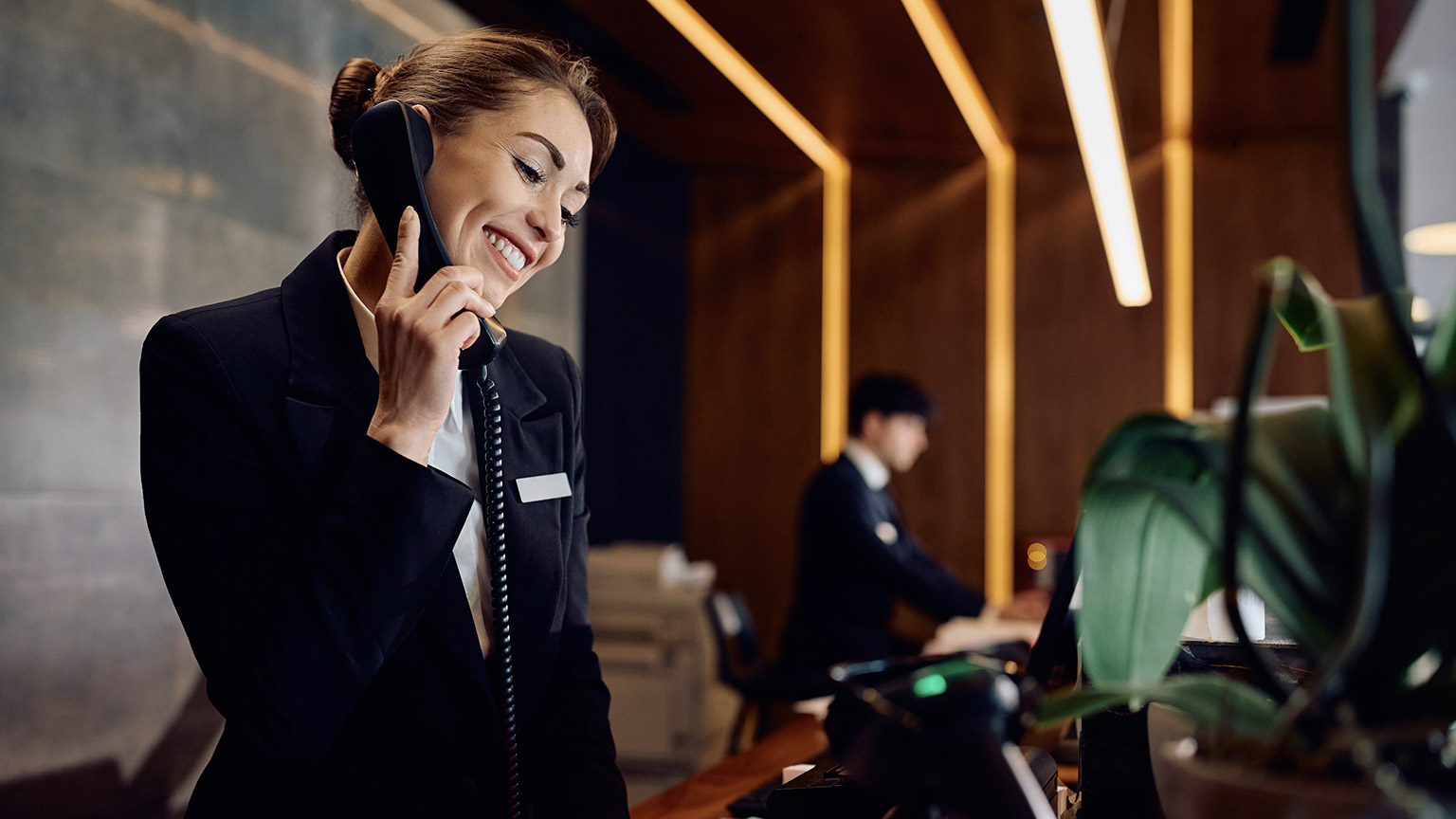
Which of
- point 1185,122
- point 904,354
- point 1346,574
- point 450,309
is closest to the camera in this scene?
point 1346,574

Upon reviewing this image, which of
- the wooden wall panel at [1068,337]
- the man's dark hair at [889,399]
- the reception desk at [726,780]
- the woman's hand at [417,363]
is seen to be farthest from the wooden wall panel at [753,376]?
the woman's hand at [417,363]

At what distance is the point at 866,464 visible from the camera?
169 inches

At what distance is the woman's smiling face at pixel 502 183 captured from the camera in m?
1.28

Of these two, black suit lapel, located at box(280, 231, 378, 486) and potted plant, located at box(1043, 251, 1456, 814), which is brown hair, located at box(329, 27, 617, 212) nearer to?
black suit lapel, located at box(280, 231, 378, 486)

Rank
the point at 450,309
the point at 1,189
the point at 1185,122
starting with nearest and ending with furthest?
the point at 450,309 → the point at 1,189 → the point at 1185,122

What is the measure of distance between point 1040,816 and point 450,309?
2.49 feet

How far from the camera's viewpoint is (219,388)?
1.12 m

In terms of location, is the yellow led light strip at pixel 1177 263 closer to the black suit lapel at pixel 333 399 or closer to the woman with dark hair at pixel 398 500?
the woman with dark hair at pixel 398 500

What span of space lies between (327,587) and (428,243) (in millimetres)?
418

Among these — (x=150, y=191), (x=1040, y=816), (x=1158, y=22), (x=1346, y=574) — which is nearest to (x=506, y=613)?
(x=1040, y=816)

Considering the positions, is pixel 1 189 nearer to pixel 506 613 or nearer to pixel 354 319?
pixel 354 319

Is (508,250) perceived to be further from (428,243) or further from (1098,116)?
(1098,116)

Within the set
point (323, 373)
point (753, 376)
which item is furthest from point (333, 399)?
point (753, 376)

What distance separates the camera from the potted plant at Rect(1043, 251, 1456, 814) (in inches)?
18.6
